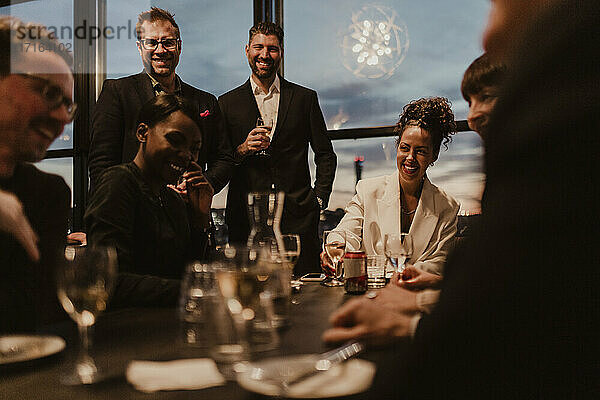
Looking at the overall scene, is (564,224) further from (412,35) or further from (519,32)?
(412,35)

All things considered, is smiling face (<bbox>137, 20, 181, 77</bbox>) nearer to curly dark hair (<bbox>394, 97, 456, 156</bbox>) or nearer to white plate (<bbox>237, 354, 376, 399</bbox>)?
curly dark hair (<bbox>394, 97, 456, 156</bbox>)

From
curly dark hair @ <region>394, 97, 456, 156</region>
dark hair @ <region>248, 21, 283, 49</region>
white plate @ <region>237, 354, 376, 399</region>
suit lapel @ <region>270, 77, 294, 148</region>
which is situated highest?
dark hair @ <region>248, 21, 283, 49</region>

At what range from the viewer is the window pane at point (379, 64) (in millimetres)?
3754

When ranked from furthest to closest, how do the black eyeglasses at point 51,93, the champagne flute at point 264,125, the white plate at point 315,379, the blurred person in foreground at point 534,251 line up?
1. the champagne flute at point 264,125
2. the black eyeglasses at point 51,93
3. the white plate at point 315,379
4. the blurred person in foreground at point 534,251

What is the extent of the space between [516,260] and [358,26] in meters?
3.87

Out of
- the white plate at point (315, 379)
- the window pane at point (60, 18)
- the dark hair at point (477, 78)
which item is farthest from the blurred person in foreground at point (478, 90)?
the window pane at point (60, 18)

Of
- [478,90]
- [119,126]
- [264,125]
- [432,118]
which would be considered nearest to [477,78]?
[478,90]

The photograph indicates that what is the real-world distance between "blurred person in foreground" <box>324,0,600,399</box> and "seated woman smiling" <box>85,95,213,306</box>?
3.33 ft

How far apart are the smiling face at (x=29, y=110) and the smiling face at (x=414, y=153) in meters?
1.62

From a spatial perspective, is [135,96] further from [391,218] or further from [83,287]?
[83,287]

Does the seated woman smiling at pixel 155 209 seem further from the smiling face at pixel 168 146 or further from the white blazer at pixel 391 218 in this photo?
the white blazer at pixel 391 218

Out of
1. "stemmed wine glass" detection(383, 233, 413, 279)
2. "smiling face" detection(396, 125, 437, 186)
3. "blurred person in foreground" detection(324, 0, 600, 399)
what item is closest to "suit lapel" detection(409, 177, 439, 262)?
"smiling face" detection(396, 125, 437, 186)

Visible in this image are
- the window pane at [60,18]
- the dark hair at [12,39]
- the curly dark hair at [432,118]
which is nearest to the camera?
the dark hair at [12,39]

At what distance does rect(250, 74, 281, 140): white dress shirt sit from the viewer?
328 centimetres
